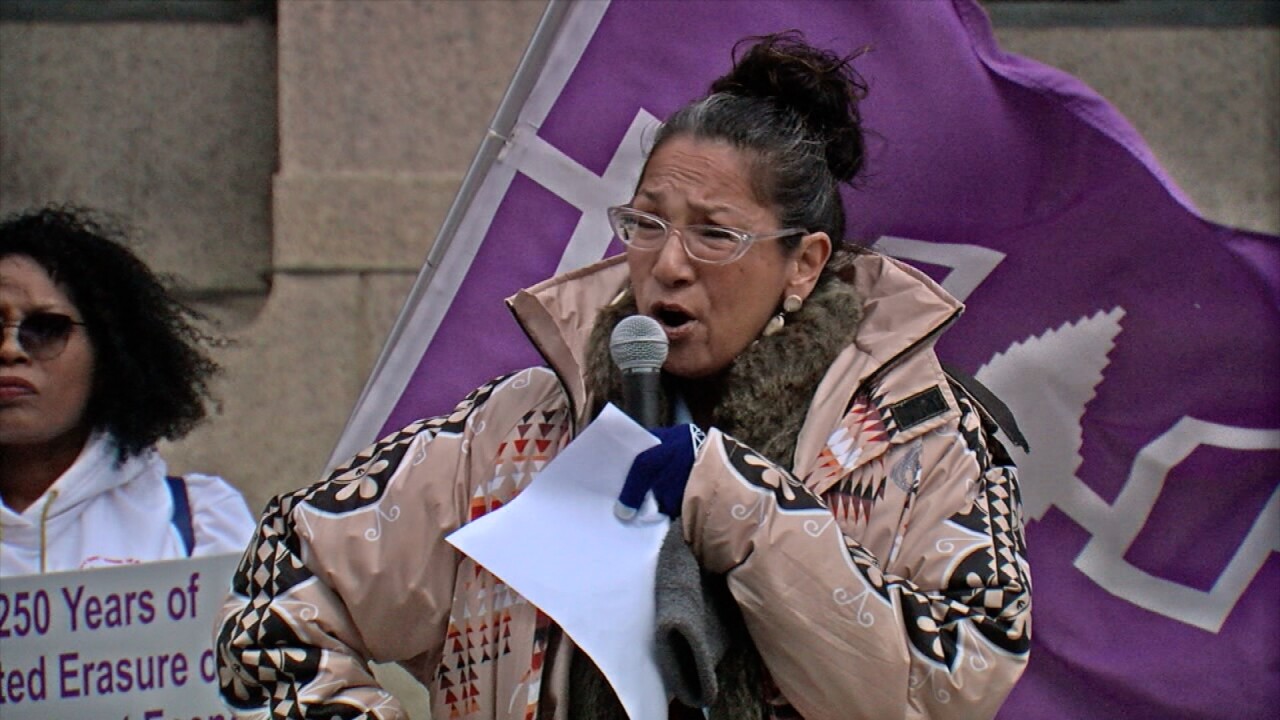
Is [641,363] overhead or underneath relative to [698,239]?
underneath

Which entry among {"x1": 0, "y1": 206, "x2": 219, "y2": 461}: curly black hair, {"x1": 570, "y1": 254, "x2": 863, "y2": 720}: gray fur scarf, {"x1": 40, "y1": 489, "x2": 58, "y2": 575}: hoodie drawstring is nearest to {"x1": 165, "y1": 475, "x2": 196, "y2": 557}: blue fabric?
{"x1": 0, "y1": 206, "x2": 219, "y2": 461}: curly black hair

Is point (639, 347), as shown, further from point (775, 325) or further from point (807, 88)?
point (807, 88)

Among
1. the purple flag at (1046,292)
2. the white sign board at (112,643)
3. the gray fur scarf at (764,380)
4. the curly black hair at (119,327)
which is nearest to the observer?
the gray fur scarf at (764,380)

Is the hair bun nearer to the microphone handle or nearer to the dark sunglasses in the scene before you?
the microphone handle

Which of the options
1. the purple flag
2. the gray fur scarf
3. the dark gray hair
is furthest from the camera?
the purple flag

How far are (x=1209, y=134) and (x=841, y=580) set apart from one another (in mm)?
4102

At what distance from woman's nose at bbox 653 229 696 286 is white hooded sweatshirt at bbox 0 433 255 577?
5.53 ft

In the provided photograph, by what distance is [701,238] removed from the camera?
283 centimetres

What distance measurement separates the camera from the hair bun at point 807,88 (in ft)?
9.76

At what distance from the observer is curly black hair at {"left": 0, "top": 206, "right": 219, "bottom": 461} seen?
170 inches

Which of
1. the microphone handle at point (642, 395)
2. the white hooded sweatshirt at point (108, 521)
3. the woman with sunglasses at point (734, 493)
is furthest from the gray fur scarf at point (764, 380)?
the white hooded sweatshirt at point (108, 521)

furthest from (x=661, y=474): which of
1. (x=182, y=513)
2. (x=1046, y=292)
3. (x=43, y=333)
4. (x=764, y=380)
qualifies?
(x=43, y=333)

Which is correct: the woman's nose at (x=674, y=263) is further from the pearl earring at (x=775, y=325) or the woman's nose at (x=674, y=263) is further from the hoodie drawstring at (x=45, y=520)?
the hoodie drawstring at (x=45, y=520)

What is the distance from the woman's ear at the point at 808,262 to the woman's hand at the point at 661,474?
517mm
